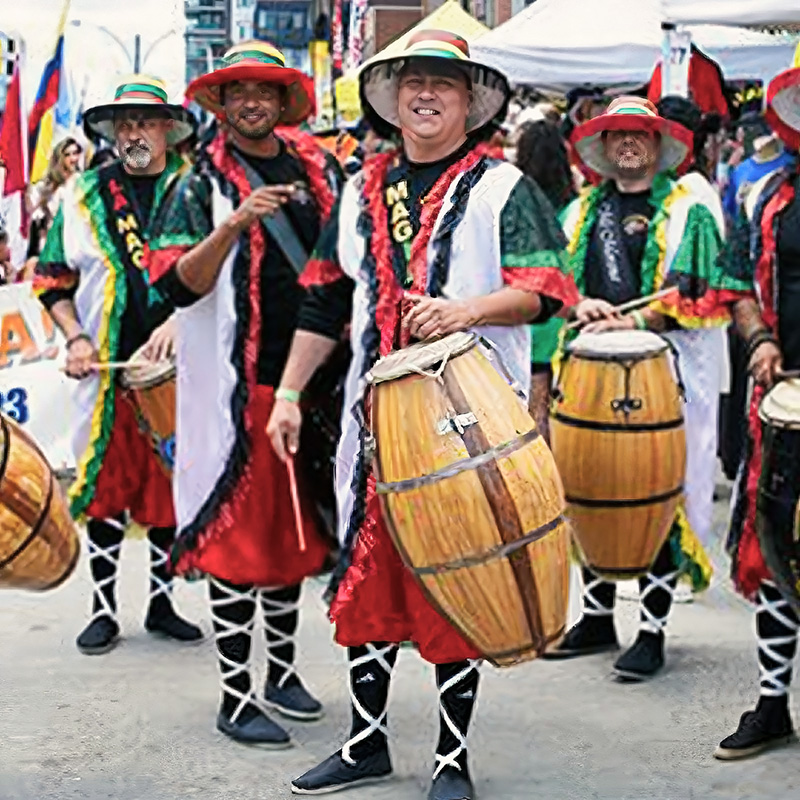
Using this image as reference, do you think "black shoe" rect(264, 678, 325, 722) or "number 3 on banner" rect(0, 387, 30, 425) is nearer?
"black shoe" rect(264, 678, 325, 722)

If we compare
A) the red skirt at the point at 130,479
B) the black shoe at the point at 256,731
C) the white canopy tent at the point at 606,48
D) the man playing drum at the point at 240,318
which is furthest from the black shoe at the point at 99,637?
the white canopy tent at the point at 606,48

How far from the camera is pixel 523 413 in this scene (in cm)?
373

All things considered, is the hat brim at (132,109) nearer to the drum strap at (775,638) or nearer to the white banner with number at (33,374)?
the drum strap at (775,638)

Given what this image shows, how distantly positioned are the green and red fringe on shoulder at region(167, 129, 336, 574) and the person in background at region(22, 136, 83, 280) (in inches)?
178

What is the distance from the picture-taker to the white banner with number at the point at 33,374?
896 cm

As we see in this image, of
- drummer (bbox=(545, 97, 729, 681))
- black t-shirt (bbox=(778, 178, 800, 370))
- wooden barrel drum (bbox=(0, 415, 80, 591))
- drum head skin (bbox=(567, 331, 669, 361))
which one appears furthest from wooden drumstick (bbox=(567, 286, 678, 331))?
wooden barrel drum (bbox=(0, 415, 80, 591))

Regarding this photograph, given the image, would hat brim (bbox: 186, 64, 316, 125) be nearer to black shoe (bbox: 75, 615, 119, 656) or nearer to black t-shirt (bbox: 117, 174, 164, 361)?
black t-shirt (bbox: 117, 174, 164, 361)

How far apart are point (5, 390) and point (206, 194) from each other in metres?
4.57

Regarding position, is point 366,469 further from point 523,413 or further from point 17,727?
point 17,727

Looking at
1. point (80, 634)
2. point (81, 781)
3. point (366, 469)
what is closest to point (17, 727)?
point (81, 781)

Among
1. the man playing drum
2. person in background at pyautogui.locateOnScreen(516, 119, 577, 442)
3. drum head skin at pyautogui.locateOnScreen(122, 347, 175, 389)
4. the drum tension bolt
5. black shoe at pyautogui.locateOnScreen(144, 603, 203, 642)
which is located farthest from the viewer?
person in background at pyautogui.locateOnScreen(516, 119, 577, 442)

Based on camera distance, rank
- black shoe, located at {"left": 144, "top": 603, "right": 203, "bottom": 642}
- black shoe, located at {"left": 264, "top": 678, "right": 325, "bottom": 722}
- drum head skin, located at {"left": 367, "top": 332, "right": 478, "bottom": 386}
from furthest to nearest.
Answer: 1. black shoe, located at {"left": 144, "top": 603, "right": 203, "bottom": 642}
2. black shoe, located at {"left": 264, "top": 678, "right": 325, "bottom": 722}
3. drum head skin, located at {"left": 367, "top": 332, "right": 478, "bottom": 386}

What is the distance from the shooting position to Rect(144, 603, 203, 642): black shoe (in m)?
6.07

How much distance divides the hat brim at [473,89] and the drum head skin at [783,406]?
103 cm
